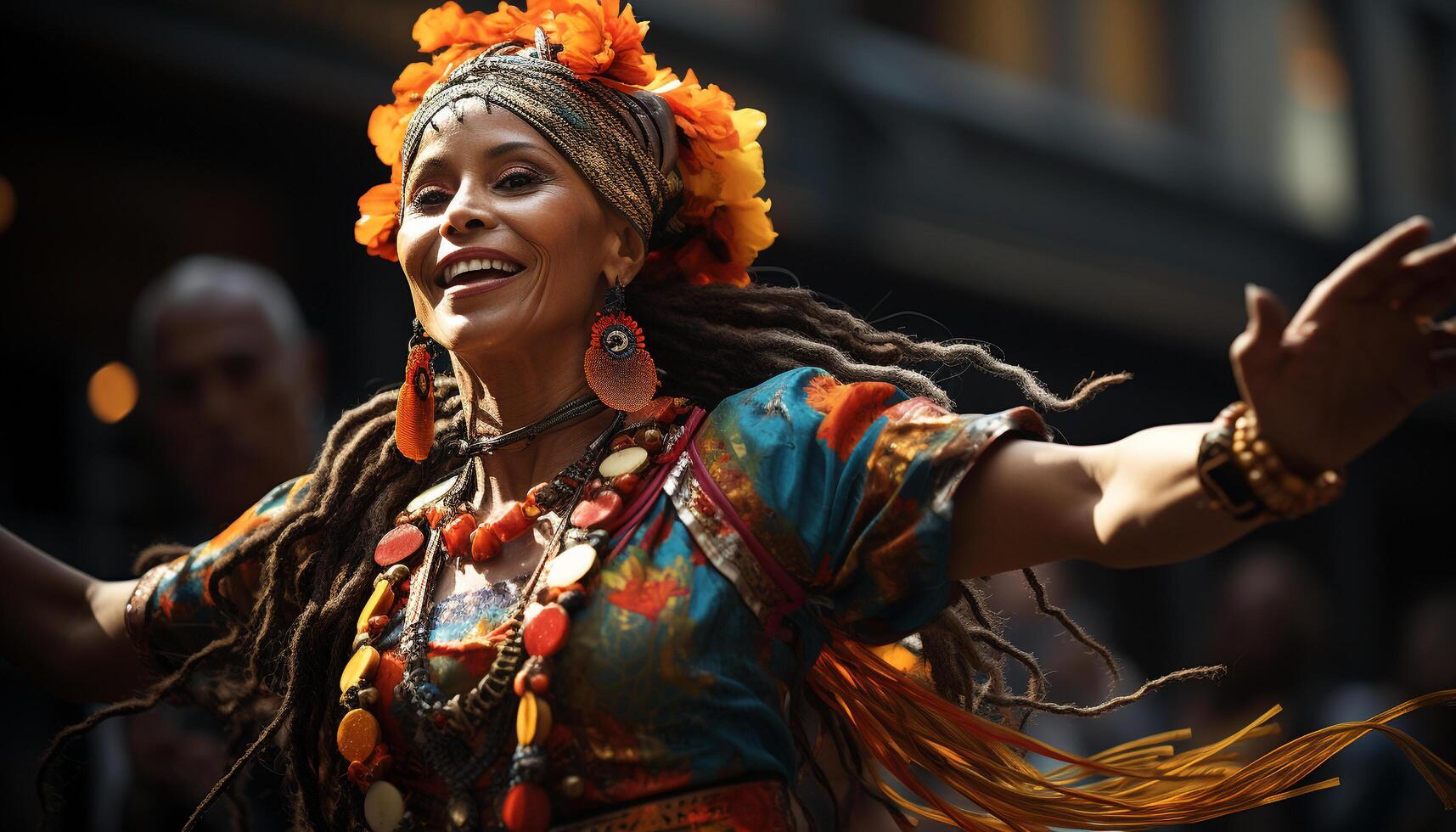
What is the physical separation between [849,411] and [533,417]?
0.69m

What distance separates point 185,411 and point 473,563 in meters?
2.33

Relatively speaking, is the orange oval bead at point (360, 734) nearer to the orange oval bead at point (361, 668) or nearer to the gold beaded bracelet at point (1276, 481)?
the orange oval bead at point (361, 668)

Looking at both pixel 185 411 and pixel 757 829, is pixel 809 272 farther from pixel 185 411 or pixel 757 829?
pixel 757 829

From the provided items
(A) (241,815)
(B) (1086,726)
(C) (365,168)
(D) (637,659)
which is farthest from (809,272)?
(D) (637,659)

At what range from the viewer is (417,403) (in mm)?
3234

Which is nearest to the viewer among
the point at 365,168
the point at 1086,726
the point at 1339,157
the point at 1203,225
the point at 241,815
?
the point at 241,815

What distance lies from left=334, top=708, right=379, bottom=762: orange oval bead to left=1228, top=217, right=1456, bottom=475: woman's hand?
154 cm

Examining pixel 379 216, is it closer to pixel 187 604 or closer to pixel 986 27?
pixel 187 604

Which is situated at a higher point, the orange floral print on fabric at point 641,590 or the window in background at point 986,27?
the orange floral print on fabric at point 641,590

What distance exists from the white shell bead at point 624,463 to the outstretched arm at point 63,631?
1160mm

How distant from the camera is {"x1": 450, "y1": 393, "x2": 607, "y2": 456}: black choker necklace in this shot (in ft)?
10.2

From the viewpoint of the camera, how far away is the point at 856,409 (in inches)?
108

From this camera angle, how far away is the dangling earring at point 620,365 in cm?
302

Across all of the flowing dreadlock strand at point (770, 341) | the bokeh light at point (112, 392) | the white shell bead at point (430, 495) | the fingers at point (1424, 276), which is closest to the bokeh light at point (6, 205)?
the bokeh light at point (112, 392)
